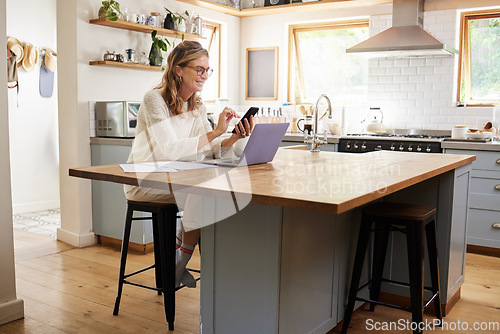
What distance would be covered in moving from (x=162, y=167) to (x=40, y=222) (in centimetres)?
379

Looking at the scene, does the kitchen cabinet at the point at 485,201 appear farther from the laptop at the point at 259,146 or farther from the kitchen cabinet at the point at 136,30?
the kitchen cabinet at the point at 136,30

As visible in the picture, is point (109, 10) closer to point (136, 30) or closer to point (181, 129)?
point (136, 30)

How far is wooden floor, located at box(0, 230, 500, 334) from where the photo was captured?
9.70 ft

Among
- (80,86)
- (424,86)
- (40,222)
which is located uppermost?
(424,86)

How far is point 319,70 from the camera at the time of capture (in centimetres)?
620

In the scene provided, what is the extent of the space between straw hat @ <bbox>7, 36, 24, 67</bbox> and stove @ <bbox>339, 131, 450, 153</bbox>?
3.64 meters

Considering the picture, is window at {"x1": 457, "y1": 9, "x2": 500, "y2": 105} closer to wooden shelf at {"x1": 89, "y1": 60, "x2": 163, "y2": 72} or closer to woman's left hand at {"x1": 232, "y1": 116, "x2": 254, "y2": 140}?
wooden shelf at {"x1": 89, "y1": 60, "x2": 163, "y2": 72}

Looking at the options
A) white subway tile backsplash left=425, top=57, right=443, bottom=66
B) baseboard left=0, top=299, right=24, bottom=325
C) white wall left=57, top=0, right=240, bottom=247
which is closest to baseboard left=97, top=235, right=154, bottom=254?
white wall left=57, top=0, right=240, bottom=247

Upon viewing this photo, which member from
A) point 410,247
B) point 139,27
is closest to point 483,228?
point 410,247

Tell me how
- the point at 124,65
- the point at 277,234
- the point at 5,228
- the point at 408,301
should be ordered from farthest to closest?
the point at 124,65 → the point at 408,301 → the point at 5,228 → the point at 277,234

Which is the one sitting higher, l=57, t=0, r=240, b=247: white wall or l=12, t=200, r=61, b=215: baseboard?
l=57, t=0, r=240, b=247: white wall

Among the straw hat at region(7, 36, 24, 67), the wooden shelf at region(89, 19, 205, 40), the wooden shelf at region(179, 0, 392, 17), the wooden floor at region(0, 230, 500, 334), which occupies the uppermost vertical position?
the wooden shelf at region(179, 0, 392, 17)

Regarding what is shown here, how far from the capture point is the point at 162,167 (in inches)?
92.8

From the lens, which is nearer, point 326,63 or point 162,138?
point 162,138
